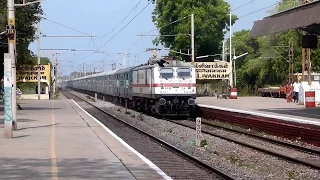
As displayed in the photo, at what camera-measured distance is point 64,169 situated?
460 inches

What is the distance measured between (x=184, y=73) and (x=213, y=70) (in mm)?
29221

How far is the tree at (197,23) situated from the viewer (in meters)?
66.8

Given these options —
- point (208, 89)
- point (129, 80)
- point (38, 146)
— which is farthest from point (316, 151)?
point (208, 89)

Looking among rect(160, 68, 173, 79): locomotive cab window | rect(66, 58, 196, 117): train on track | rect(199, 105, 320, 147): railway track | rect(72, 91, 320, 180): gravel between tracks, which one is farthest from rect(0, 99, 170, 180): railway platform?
rect(160, 68, 173, 79): locomotive cab window

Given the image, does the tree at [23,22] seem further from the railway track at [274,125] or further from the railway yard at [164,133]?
the railway track at [274,125]

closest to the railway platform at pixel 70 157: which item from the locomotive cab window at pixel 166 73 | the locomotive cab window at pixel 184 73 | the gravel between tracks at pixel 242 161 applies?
the gravel between tracks at pixel 242 161

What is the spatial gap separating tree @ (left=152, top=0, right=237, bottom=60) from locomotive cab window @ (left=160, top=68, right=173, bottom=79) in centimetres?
3345

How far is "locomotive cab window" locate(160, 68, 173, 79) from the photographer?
3173 cm

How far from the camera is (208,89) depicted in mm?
77938

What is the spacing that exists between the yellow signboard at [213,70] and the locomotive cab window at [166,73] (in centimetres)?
2833

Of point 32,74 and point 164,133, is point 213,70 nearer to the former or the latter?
point 32,74

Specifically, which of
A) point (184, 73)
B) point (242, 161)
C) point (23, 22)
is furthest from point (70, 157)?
point (23, 22)

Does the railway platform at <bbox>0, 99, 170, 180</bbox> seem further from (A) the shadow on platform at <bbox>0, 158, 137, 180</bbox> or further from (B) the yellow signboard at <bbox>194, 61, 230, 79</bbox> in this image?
(B) the yellow signboard at <bbox>194, 61, 230, 79</bbox>

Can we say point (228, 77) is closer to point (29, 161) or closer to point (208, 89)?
point (208, 89)
